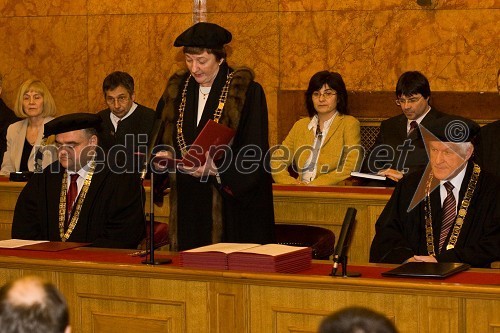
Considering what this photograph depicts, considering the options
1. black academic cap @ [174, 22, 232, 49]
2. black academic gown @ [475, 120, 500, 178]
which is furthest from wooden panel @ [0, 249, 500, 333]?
black academic gown @ [475, 120, 500, 178]

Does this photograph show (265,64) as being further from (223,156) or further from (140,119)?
(223,156)

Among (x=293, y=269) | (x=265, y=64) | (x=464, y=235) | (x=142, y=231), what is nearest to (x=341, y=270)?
(x=293, y=269)

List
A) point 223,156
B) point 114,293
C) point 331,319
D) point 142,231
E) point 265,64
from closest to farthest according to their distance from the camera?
point 331,319, point 114,293, point 223,156, point 142,231, point 265,64

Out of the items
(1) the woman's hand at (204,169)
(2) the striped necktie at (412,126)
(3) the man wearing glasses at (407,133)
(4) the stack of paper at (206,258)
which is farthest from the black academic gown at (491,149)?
(4) the stack of paper at (206,258)

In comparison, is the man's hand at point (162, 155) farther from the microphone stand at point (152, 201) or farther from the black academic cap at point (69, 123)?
the black academic cap at point (69, 123)

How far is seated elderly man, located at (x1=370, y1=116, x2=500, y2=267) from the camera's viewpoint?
18.0 feet

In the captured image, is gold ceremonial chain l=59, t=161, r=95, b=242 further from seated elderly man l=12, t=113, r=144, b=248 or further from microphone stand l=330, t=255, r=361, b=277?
microphone stand l=330, t=255, r=361, b=277

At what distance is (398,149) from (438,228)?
2705 millimetres

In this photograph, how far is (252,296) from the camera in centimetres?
465

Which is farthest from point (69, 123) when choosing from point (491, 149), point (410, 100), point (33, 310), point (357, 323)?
point (357, 323)

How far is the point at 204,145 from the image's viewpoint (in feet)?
18.4

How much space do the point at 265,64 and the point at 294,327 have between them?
6522 mm

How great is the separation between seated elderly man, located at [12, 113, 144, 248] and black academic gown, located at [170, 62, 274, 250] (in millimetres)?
314

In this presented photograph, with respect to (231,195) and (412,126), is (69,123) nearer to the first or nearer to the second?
(231,195)
